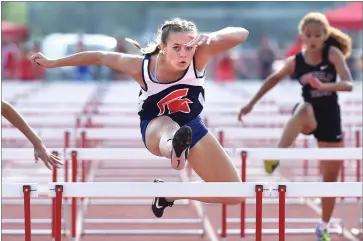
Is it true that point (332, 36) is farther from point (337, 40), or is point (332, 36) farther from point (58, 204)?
point (58, 204)

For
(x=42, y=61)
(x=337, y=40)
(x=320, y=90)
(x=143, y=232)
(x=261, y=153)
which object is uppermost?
(x=337, y=40)

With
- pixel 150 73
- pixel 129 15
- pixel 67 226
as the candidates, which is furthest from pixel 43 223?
pixel 129 15

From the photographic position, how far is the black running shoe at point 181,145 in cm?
587

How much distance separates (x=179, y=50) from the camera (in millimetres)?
6195

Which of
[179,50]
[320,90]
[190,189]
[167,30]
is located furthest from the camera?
[320,90]

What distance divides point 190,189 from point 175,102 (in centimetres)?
133

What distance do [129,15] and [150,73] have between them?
42.3 meters

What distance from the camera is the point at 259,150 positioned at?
23.5ft

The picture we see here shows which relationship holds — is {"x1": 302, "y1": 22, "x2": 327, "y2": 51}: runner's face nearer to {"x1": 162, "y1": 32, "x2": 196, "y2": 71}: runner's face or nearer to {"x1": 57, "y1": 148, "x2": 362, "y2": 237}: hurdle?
{"x1": 57, "y1": 148, "x2": 362, "y2": 237}: hurdle

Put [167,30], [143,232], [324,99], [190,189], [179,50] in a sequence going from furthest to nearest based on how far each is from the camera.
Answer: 1. [143,232]
2. [324,99]
3. [167,30]
4. [179,50]
5. [190,189]

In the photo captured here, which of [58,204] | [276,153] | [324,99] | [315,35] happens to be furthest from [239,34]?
[324,99]

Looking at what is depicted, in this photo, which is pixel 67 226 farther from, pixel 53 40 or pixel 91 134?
pixel 53 40

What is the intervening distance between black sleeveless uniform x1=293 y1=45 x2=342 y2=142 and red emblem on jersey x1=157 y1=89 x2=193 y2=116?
1959 mm

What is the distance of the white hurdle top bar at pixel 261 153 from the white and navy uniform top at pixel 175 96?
546 mm
